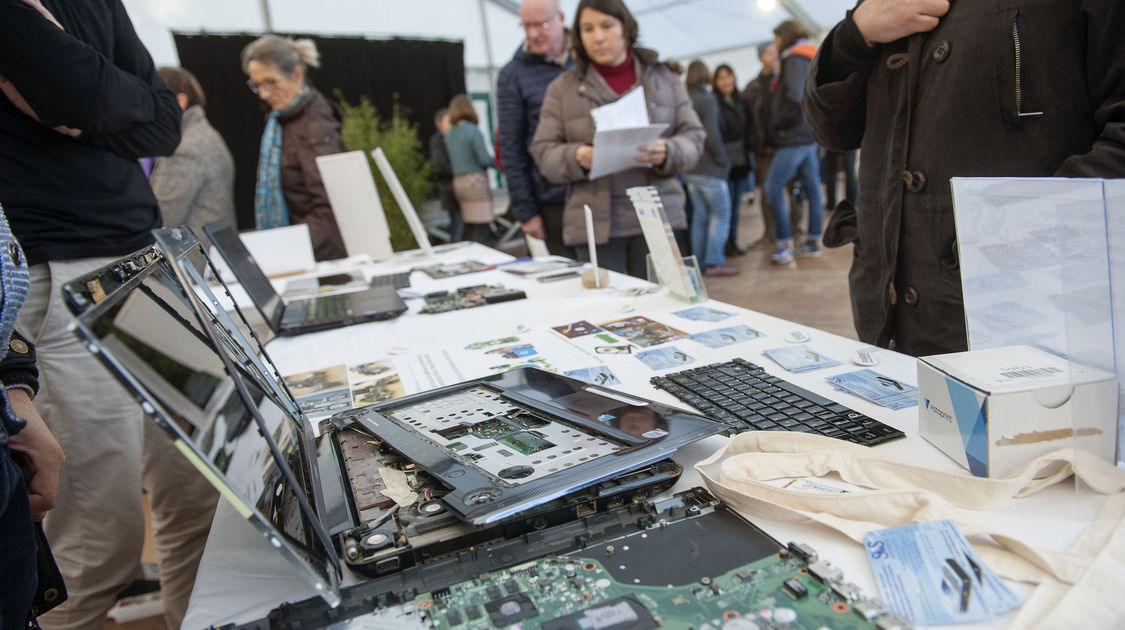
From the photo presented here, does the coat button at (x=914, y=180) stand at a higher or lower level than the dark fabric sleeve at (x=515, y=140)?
lower

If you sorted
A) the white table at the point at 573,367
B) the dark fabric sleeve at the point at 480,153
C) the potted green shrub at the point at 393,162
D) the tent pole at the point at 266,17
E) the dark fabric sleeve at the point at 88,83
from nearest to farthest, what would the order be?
the white table at the point at 573,367, the dark fabric sleeve at the point at 88,83, the potted green shrub at the point at 393,162, the dark fabric sleeve at the point at 480,153, the tent pole at the point at 266,17

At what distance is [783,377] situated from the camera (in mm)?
1012

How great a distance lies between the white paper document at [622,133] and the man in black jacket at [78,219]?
1173mm

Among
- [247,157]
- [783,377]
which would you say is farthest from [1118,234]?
[247,157]

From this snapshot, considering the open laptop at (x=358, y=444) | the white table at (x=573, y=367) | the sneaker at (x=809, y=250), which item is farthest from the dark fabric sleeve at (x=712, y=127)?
the open laptop at (x=358, y=444)

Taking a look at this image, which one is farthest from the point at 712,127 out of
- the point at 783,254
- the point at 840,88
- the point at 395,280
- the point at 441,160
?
the point at 840,88

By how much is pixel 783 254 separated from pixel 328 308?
3988 millimetres

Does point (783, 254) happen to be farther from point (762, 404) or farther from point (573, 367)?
point (762, 404)

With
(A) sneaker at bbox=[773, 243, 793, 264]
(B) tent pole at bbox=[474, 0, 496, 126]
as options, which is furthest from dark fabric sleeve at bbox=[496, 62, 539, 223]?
(B) tent pole at bbox=[474, 0, 496, 126]

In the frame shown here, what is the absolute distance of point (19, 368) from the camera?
2.88ft

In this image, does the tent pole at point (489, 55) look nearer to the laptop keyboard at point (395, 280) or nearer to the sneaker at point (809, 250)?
the sneaker at point (809, 250)

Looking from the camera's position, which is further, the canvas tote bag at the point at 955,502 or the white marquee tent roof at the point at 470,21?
the white marquee tent roof at the point at 470,21

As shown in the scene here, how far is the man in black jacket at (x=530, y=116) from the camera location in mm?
2697

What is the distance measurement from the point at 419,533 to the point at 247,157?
7.49m
